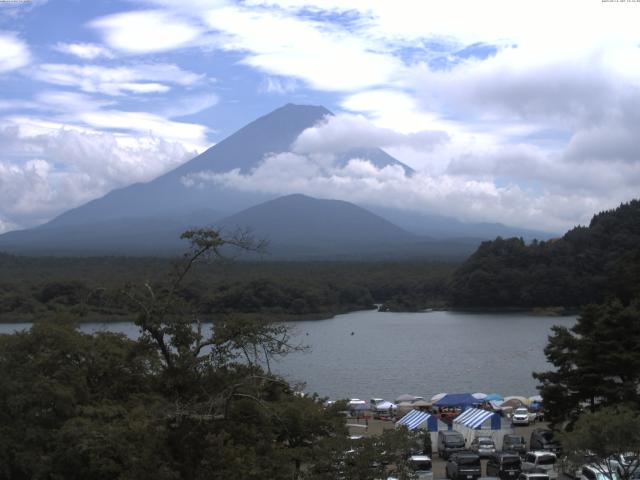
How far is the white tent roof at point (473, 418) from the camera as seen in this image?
12438mm

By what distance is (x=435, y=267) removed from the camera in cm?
5828

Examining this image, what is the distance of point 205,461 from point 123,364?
7.29 ft

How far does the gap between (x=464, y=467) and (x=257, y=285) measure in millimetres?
29276

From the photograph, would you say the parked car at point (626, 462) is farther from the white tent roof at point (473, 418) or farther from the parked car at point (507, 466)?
the white tent roof at point (473, 418)

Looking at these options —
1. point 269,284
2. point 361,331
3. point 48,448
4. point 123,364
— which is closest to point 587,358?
point 123,364

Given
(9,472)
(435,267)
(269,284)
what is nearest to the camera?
(9,472)

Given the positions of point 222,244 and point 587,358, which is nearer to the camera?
point 222,244

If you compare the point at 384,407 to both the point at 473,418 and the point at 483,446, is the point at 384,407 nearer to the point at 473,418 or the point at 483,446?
the point at 473,418

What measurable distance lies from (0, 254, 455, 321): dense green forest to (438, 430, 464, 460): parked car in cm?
1716

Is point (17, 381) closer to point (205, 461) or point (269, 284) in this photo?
point (205, 461)

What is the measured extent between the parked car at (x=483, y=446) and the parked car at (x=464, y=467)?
162cm

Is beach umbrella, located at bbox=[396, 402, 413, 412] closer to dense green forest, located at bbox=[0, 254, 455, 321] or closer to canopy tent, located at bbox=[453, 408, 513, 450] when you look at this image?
canopy tent, located at bbox=[453, 408, 513, 450]

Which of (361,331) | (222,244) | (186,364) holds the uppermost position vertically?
(222,244)

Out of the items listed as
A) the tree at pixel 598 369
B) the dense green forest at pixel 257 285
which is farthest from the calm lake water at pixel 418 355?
the tree at pixel 598 369
